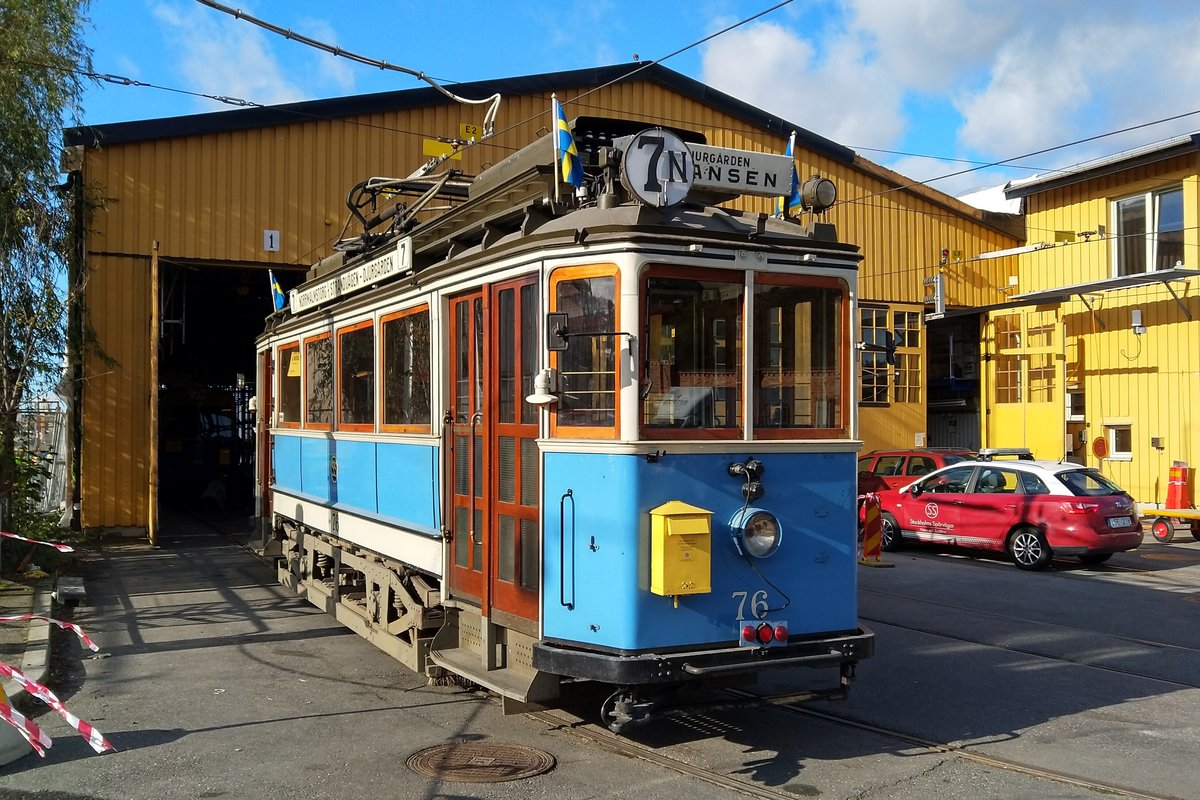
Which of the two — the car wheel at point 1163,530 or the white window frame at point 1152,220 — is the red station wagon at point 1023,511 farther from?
the white window frame at point 1152,220

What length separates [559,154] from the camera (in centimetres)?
634

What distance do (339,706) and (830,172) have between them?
18659 millimetres

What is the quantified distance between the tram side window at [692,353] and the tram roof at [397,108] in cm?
970

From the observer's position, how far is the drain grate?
15.6 metres

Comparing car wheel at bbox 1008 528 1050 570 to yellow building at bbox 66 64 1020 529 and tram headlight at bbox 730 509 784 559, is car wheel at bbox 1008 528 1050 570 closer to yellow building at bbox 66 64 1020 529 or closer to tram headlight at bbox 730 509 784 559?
yellow building at bbox 66 64 1020 529

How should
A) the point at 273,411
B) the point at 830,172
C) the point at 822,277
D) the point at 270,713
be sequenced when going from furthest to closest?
the point at 830,172, the point at 273,411, the point at 270,713, the point at 822,277

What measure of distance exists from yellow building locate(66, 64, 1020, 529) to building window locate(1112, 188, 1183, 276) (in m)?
4.24

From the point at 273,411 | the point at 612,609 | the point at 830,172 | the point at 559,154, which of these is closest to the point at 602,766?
the point at 612,609

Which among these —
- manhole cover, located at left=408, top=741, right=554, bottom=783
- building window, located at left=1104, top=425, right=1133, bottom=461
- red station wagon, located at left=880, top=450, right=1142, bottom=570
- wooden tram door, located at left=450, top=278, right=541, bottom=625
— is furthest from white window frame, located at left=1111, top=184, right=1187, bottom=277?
manhole cover, located at left=408, top=741, right=554, bottom=783

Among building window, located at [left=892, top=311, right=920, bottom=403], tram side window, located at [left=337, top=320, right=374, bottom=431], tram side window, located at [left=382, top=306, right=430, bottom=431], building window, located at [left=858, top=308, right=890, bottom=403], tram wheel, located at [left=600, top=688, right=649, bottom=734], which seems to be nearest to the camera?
tram wheel, located at [left=600, top=688, right=649, bottom=734]

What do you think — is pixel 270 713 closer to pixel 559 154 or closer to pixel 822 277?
pixel 559 154

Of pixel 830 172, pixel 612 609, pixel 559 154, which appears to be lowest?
pixel 612 609

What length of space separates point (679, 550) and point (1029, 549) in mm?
10414

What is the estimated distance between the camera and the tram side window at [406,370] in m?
7.62
